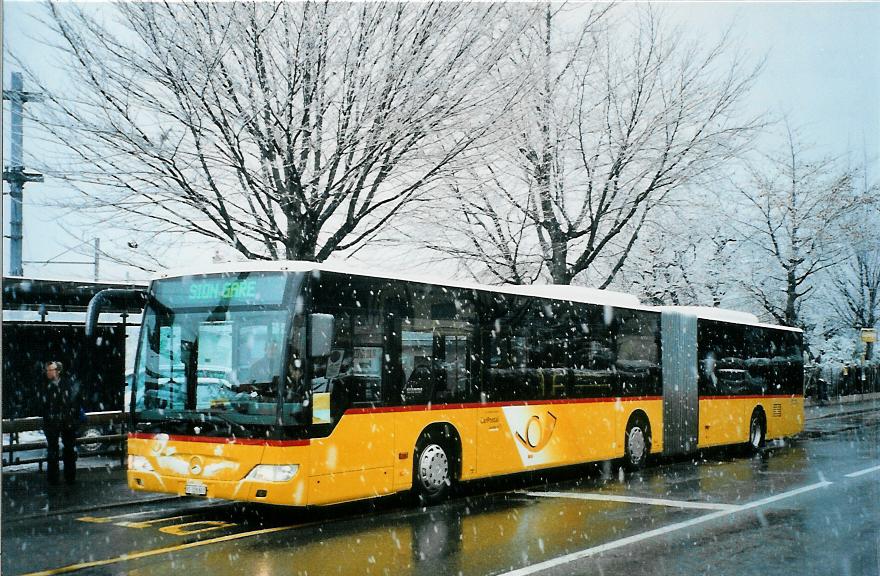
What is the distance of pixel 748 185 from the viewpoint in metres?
37.0

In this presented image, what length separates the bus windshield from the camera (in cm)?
995

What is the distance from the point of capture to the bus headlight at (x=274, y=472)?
32.0ft

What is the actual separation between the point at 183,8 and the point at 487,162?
5726 mm

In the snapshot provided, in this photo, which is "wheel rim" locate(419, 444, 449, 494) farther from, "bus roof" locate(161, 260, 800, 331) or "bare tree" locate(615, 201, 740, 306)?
"bare tree" locate(615, 201, 740, 306)

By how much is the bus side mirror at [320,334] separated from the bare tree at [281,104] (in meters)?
4.33

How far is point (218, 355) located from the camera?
33.5 feet

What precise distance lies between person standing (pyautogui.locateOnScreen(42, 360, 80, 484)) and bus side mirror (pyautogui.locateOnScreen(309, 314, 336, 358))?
4706 mm

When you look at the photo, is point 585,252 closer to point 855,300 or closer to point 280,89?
point 280,89

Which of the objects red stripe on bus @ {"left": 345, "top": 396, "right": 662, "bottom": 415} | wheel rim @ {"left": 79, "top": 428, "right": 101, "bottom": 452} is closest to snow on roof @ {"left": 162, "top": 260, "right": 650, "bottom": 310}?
red stripe on bus @ {"left": 345, "top": 396, "right": 662, "bottom": 415}

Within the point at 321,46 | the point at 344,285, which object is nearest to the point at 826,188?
the point at 321,46

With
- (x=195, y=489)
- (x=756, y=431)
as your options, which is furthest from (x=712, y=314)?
(x=195, y=489)

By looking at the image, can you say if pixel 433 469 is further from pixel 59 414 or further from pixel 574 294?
pixel 59 414

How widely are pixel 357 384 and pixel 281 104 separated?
508 centimetres

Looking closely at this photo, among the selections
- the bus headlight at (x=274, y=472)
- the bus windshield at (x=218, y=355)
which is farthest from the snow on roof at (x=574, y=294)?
the bus headlight at (x=274, y=472)
